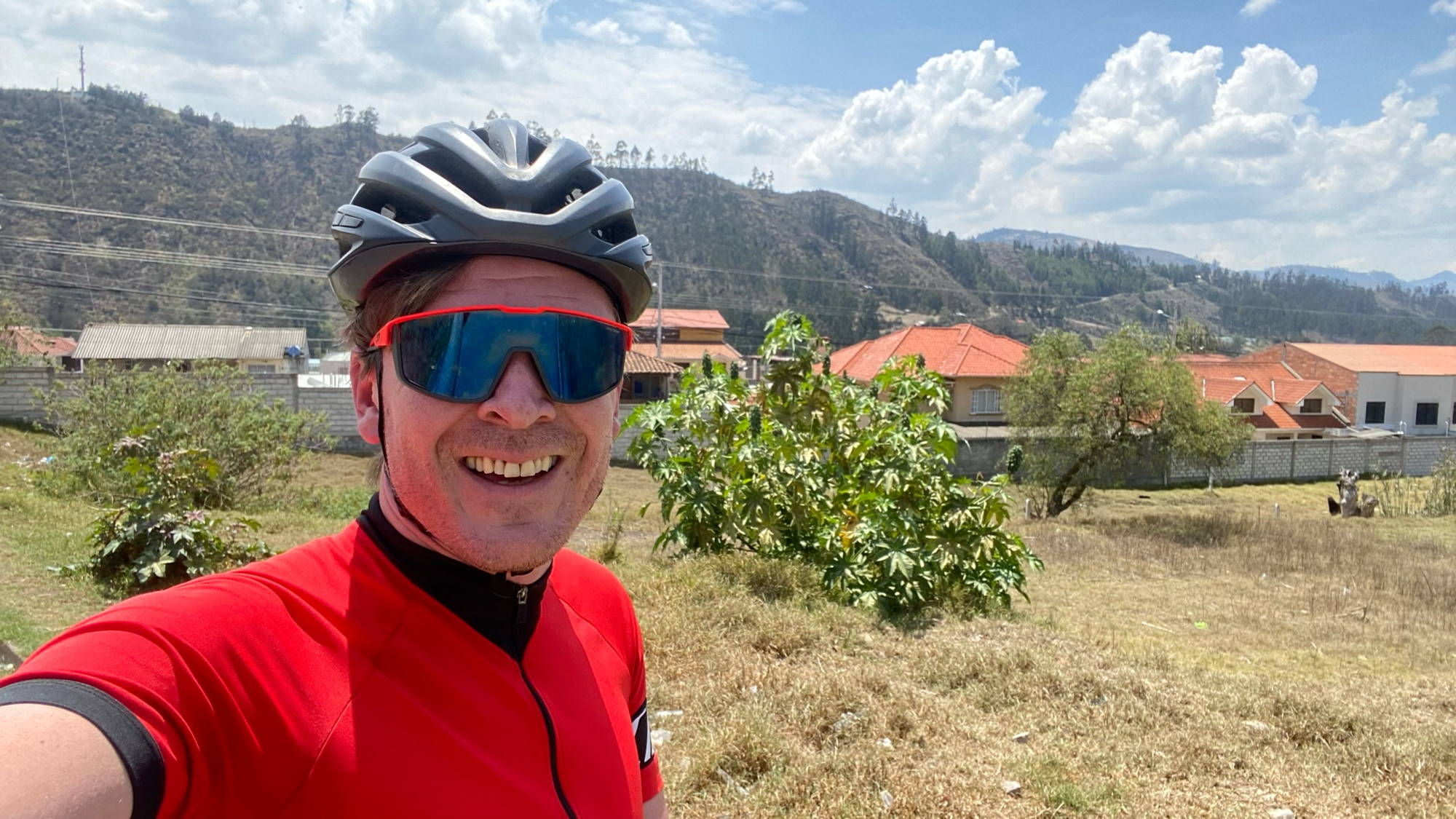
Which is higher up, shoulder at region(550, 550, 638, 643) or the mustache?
the mustache

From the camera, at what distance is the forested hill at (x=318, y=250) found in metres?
64.0

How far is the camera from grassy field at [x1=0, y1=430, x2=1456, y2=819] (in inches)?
143

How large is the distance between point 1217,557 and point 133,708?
16414 mm

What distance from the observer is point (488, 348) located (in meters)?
1.29

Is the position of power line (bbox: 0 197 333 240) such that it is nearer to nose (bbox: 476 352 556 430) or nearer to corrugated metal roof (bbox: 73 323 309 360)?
corrugated metal roof (bbox: 73 323 309 360)

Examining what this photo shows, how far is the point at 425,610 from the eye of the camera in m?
1.29

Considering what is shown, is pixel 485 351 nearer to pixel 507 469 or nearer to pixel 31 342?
pixel 507 469

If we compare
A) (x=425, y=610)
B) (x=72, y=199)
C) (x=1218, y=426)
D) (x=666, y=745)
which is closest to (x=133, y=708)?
(x=425, y=610)

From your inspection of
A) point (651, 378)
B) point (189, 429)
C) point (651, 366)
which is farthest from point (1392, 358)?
point (189, 429)

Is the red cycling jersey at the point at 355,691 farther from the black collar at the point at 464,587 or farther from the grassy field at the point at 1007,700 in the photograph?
the grassy field at the point at 1007,700

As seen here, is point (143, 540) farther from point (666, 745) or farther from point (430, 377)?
point (430, 377)

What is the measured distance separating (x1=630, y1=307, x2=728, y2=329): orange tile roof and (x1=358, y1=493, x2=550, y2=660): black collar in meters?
55.0

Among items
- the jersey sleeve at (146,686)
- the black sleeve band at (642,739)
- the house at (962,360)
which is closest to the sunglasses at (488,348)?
the jersey sleeve at (146,686)

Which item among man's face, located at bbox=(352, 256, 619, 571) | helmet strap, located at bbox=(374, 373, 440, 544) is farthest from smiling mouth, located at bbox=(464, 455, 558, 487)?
helmet strap, located at bbox=(374, 373, 440, 544)
